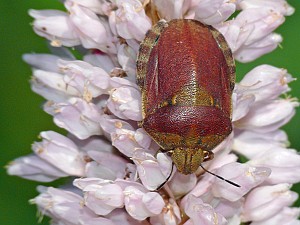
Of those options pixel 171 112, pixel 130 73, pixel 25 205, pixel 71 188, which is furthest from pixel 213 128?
pixel 25 205

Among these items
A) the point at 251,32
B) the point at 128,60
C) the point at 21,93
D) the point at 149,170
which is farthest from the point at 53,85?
the point at 21,93

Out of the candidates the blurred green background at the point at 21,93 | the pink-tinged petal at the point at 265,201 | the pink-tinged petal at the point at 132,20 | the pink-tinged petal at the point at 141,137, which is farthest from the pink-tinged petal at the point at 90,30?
→ the blurred green background at the point at 21,93

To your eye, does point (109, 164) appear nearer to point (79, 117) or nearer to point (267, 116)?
point (79, 117)

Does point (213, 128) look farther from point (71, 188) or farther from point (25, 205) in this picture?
point (25, 205)

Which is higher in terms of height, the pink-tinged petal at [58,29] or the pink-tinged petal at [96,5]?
the pink-tinged petal at [96,5]

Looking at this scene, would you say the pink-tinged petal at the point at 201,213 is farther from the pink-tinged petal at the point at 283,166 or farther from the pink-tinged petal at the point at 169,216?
the pink-tinged petal at the point at 283,166

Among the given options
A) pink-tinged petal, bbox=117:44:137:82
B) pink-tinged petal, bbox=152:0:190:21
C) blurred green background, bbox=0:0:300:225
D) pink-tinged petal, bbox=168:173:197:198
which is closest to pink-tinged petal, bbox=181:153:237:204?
pink-tinged petal, bbox=168:173:197:198
